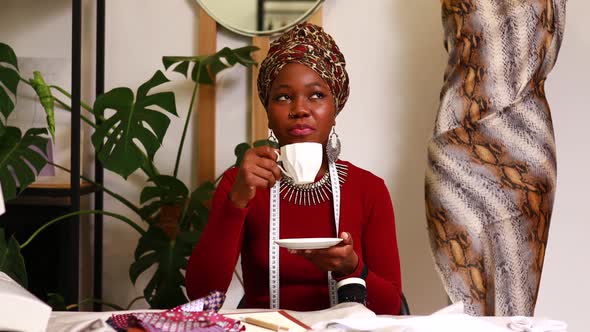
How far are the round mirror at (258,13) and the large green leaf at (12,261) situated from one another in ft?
3.03

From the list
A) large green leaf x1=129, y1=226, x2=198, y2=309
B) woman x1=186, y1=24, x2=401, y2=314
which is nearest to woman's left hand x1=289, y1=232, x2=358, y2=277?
woman x1=186, y1=24, x2=401, y2=314

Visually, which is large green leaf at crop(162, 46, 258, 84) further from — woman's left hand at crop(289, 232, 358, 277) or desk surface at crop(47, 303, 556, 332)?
desk surface at crop(47, 303, 556, 332)

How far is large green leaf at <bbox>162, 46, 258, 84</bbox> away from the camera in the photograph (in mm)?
2104

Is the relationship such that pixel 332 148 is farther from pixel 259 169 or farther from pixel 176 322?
pixel 176 322

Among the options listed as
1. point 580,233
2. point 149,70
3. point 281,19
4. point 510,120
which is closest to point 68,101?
point 149,70

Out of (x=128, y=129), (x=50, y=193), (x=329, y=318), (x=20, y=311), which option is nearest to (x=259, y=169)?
(x=329, y=318)

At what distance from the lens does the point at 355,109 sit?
2299mm

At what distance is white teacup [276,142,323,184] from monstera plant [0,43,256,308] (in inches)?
29.9

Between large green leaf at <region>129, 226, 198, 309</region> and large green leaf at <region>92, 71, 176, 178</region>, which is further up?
large green leaf at <region>92, 71, 176, 178</region>

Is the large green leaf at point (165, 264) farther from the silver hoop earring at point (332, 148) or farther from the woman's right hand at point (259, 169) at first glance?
the woman's right hand at point (259, 169)

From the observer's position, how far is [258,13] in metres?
2.27

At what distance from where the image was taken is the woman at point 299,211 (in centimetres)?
129

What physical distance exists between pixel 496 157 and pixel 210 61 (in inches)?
34.0

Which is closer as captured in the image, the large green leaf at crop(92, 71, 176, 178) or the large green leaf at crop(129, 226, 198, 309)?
the large green leaf at crop(92, 71, 176, 178)
